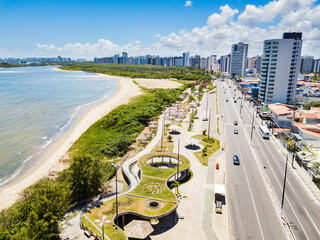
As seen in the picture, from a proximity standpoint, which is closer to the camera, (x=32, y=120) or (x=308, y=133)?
(x=308, y=133)

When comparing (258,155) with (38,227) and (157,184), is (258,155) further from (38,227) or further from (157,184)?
(38,227)

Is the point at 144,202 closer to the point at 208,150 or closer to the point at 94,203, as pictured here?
the point at 94,203

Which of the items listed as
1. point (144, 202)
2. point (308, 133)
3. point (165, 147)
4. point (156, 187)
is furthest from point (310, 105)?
point (144, 202)

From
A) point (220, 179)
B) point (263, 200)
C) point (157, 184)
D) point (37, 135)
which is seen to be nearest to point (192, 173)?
point (220, 179)

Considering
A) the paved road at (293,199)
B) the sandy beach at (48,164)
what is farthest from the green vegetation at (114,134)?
the paved road at (293,199)

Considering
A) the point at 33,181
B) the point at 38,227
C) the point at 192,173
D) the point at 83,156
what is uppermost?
the point at 83,156

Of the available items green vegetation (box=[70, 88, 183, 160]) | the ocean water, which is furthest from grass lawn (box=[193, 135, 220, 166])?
the ocean water

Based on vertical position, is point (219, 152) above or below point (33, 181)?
above
